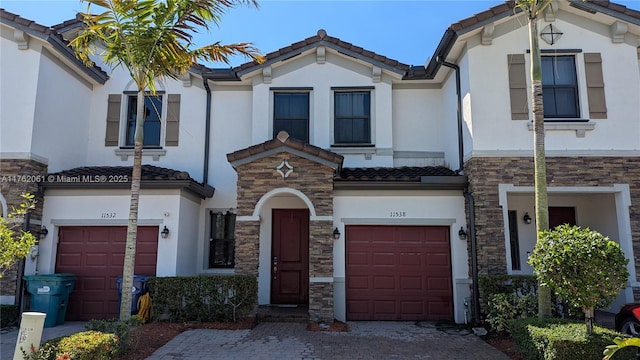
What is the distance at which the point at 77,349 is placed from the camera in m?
5.84

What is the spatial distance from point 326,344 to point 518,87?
7.42 metres

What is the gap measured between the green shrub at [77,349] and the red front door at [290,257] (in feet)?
18.9

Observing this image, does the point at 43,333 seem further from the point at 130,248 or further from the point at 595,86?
the point at 595,86

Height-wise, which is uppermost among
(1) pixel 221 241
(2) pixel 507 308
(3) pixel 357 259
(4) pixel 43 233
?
(4) pixel 43 233

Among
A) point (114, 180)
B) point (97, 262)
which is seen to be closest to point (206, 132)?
point (114, 180)

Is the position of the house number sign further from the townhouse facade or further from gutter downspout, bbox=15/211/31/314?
gutter downspout, bbox=15/211/31/314

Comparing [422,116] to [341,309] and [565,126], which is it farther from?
[341,309]

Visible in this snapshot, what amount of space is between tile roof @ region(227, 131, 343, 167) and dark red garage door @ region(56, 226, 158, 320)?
2.97 m

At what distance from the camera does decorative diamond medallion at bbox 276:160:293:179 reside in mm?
10398

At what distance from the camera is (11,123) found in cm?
1052

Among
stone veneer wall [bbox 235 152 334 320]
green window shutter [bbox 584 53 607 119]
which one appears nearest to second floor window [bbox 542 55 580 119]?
green window shutter [bbox 584 53 607 119]

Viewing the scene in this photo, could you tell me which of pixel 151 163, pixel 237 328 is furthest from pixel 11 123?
pixel 237 328

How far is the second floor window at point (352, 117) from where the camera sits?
12.6m

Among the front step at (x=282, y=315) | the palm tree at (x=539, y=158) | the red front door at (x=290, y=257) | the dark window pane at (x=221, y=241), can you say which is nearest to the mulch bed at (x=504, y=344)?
the palm tree at (x=539, y=158)
